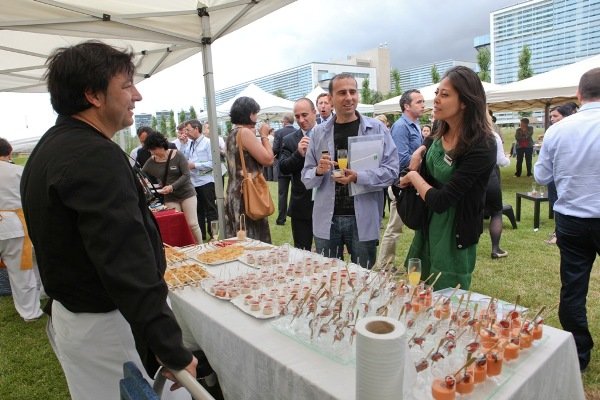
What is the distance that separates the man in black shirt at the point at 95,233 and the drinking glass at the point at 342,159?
1.36 meters

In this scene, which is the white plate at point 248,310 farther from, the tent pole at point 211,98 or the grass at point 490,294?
the tent pole at point 211,98

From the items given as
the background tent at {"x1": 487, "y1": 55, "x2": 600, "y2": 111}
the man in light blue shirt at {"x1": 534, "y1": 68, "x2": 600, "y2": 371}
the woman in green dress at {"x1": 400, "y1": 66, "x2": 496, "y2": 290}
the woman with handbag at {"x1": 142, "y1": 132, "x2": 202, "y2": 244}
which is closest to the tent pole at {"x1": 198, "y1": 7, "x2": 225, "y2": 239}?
the woman with handbag at {"x1": 142, "y1": 132, "x2": 202, "y2": 244}

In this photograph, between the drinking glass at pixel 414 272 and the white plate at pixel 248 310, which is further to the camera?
the drinking glass at pixel 414 272

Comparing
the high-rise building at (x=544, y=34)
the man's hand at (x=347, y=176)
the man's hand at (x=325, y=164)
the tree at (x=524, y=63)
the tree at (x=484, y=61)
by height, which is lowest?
the man's hand at (x=347, y=176)

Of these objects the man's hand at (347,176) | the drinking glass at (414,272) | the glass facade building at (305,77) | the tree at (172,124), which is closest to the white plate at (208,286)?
the drinking glass at (414,272)

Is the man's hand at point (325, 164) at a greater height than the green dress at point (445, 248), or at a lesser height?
greater

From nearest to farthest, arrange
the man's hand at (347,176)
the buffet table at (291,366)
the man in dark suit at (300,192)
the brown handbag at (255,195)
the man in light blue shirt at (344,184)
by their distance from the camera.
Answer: the buffet table at (291,366)
the man's hand at (347,176)
the man in light blue shirt at (344,184)
the brown handbag at (255,195)
the man in dark suit at (300,192)

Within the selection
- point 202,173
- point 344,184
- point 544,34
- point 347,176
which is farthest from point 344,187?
point 544,34

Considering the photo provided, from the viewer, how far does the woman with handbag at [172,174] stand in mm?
4898

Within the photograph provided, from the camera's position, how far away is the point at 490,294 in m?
3.77

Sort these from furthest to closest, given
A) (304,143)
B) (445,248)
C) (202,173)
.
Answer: (202,173)
(304,143)
(445,248)

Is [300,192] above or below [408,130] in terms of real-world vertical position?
below

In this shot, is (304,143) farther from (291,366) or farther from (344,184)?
(291,366)

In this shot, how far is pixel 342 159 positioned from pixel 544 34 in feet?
147
